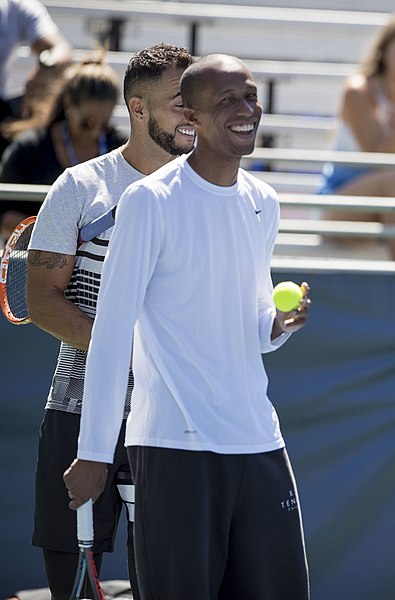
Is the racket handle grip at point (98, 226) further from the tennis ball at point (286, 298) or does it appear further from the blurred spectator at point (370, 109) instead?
the blurred spectator at point (370, 109)

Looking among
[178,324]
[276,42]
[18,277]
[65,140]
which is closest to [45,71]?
[65,140]

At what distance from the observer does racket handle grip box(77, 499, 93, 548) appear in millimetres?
2619

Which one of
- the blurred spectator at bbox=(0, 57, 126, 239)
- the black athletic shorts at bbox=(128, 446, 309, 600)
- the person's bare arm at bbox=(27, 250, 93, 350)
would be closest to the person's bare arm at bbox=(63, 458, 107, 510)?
the black athletic shorts at bbox=(128, 446, 309, 600)

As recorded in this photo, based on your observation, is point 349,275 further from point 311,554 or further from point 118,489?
point 118,489

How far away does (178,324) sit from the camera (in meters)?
2.58

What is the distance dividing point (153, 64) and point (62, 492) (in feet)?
4.30

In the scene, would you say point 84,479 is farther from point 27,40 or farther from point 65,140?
point 27,40

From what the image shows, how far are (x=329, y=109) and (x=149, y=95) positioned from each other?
17.6ft

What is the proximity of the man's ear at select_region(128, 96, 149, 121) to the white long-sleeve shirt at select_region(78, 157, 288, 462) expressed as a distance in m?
0.48

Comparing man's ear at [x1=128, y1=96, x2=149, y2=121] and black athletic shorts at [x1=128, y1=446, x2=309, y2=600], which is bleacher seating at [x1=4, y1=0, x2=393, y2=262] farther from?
black athletic shorts at [x1=128, y1=446, x2=309, y2=600]

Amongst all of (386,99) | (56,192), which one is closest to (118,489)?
(56,192)

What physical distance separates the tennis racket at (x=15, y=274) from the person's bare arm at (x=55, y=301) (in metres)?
0.19

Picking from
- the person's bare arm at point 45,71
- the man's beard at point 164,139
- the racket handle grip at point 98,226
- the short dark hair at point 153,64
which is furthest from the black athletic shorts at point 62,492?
the person's bare arm at point 45,71

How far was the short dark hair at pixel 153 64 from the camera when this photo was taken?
301 centimetres
